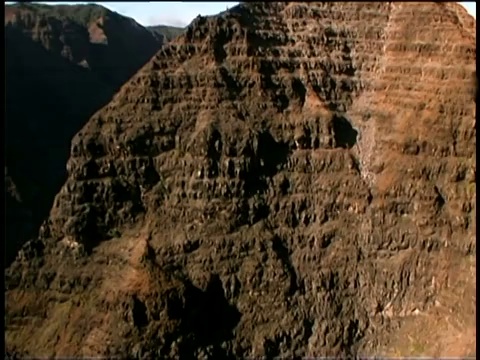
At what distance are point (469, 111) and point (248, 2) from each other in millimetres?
12719

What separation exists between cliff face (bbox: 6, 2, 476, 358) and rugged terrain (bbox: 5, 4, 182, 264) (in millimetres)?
15333

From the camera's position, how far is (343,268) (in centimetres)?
3947

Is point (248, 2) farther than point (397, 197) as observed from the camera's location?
Yes

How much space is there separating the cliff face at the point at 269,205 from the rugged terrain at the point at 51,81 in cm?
1533

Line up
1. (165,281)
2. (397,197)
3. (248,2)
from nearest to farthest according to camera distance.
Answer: (165,281), (397,197), (248,2)

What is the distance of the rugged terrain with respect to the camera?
203 feet

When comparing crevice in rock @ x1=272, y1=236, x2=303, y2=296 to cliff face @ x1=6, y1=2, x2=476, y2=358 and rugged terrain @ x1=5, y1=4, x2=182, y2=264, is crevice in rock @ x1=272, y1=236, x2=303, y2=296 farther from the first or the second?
rugged terrain @ x1=5, y1=4, x2=182, y2=264

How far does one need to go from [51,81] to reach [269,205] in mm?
43741

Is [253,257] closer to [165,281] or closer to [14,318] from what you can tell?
[165,281]

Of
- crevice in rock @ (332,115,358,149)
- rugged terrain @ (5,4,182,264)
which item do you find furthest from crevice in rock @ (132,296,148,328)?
rugged terrain @ (5,4,182,264)

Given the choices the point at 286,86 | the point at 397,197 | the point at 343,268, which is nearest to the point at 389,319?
the point at 343,268

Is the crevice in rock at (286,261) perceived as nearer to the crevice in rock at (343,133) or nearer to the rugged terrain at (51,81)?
the crevice in rock at (343,133)

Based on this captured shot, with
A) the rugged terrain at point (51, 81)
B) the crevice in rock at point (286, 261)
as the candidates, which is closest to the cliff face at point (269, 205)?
the crevice in rock at point (286, 261)

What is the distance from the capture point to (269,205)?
39844mm
